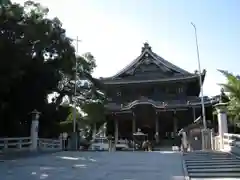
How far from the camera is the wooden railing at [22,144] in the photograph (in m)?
Result: 16.7

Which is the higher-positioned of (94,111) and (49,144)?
(94,111)

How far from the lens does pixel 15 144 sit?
17.3 metres

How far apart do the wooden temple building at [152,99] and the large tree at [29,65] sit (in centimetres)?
813

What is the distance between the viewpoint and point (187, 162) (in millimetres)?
12922

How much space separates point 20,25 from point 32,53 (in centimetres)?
221

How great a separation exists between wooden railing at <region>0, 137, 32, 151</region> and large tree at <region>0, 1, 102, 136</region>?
1.97 meters

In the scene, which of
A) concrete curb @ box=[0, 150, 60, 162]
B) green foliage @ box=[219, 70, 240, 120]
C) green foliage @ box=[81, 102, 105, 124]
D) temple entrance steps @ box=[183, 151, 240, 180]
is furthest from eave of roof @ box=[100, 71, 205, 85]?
temple entrance steps @ box=[183, 151, 240, 180]

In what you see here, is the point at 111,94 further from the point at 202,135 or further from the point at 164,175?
the point at 164,175

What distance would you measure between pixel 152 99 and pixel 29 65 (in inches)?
641

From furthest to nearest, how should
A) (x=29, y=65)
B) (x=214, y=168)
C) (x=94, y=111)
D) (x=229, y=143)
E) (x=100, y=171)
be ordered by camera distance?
(x=94, y=111), (x=29, y=65), (x=229, y=143), (x=100, y=171), (x=214, y=168)

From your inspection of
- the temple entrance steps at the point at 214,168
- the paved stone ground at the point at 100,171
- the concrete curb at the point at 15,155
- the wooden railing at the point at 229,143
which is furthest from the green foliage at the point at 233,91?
the concrete curb at the point at 15,155

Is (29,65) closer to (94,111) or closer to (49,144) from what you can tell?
(49,144)

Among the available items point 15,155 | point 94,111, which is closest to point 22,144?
point 15,155

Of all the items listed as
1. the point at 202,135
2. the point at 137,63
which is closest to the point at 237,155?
the point at 202,135
